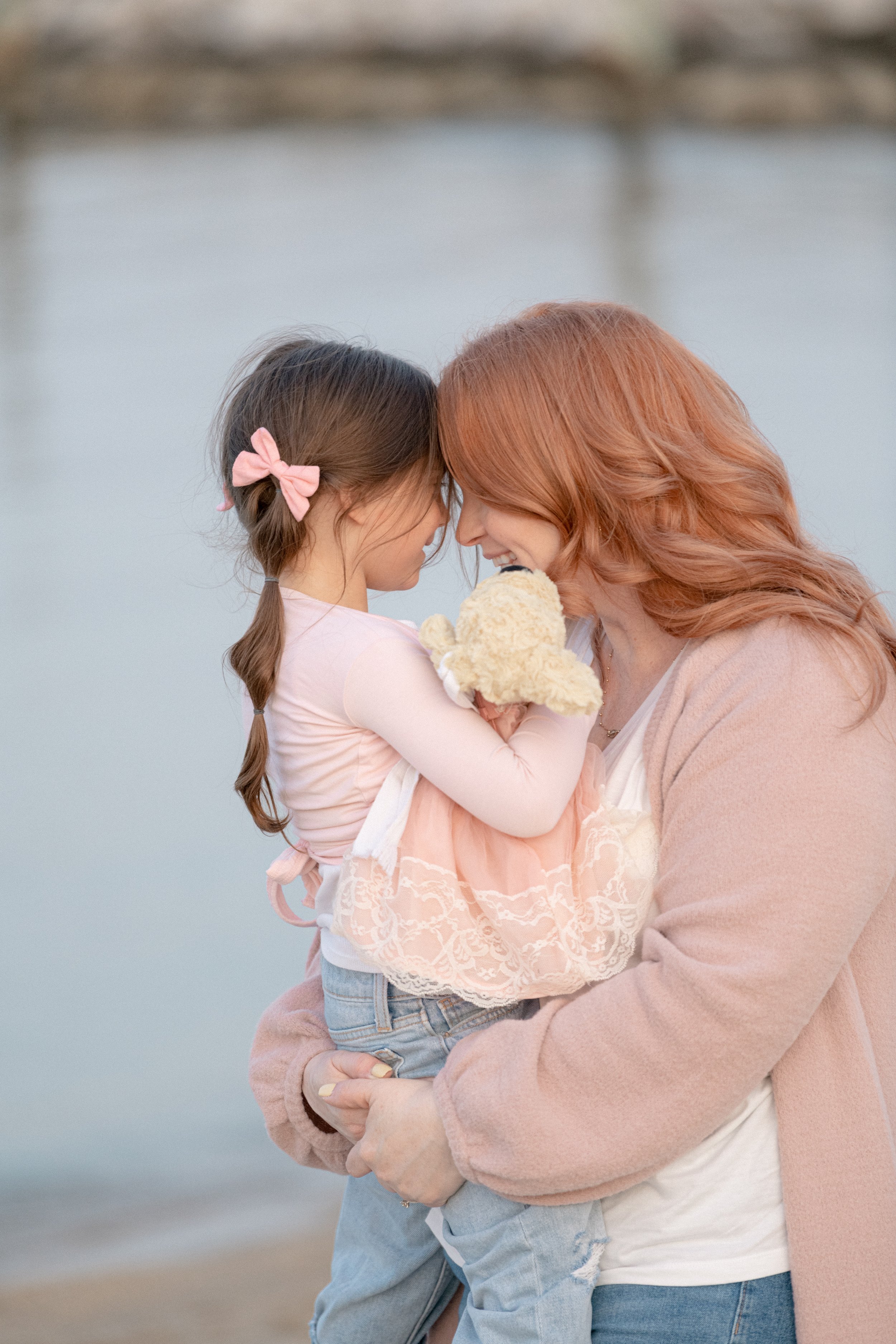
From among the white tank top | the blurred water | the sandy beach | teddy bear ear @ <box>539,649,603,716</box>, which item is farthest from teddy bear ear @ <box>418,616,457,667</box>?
the blurred water

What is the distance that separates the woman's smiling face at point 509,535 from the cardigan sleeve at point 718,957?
25cm

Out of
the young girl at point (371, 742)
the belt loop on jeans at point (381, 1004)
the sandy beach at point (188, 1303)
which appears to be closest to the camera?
the young girl at point (371, 742)

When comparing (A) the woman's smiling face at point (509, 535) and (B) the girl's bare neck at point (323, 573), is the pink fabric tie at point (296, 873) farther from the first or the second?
(A) the woman's smiling face at point (509, 535)

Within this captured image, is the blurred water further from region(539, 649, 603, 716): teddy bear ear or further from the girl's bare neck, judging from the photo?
region(539, 649, 603, 716): teddy bear ear

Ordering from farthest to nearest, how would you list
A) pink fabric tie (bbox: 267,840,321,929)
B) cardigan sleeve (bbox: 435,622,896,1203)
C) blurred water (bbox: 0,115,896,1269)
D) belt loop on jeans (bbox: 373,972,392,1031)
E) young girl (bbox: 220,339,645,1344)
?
blurred water (bbox: 0,115,896,1269), pink fabric tie (bbox: 267,840,321,929), belt loop on jeans (bbox: 373,972,392,1031), young girl (bbox: 220,339,645,1344), cardigan sleeve (bbox: 435,622,896,1203)

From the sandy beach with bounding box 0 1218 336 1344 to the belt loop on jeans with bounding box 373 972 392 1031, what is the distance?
2030 mm

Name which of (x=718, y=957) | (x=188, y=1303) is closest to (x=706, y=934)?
(x=718, y=957)

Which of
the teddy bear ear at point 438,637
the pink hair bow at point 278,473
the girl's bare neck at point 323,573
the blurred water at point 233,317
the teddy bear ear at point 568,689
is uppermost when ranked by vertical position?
the pink hair bow at point 278,473

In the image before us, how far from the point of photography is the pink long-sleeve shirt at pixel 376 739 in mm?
1120

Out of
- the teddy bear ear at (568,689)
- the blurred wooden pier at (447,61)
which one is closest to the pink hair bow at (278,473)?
the teddy bear ear at (568,689)

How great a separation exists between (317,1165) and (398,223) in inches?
220

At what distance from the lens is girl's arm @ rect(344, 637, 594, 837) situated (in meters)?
1.11

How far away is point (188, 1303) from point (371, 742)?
245cm

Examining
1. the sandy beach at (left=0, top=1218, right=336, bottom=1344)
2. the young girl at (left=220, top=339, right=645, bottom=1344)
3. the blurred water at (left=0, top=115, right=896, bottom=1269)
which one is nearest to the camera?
the young girl at (left=220, top=339, right=645, bottom=1344)
